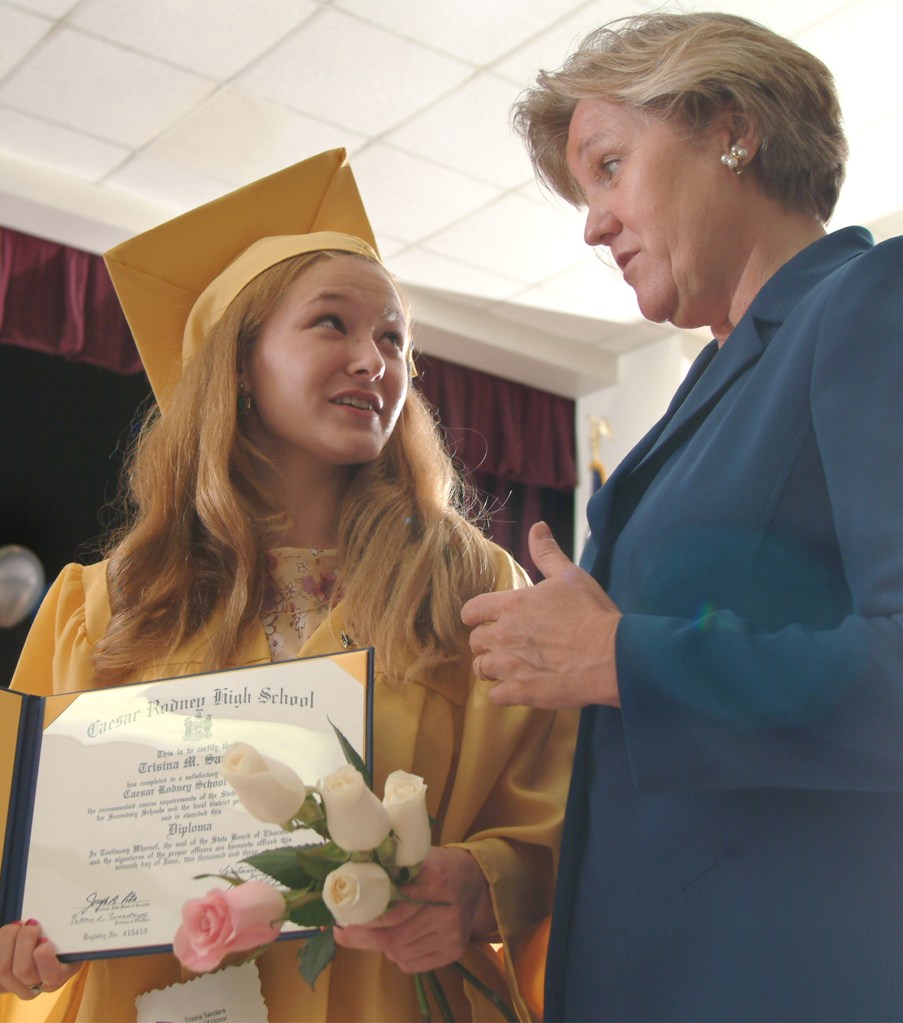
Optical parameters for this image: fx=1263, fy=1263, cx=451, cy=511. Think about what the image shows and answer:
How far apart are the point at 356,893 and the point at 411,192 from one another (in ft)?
15.5

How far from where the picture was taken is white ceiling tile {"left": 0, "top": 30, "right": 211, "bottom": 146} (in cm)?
452

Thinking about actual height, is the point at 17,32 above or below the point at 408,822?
above

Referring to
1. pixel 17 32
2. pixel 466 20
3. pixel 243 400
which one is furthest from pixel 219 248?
pixel 17 32

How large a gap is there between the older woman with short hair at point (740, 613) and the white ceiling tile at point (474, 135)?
3.40 metres

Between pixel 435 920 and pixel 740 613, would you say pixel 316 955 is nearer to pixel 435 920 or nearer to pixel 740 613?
pixel 435 920

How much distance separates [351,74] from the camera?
457 centimetres

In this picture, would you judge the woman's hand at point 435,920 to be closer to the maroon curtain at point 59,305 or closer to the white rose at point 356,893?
the white rose at point 356,893

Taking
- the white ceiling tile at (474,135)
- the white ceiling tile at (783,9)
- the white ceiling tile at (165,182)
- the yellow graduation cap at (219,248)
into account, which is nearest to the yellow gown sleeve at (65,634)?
the yellow graduation cap at (219,248)

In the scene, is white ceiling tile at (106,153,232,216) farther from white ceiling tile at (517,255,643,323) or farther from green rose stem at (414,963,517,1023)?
green rose stem at (414,963,517,1023)

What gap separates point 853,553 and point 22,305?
5230mm

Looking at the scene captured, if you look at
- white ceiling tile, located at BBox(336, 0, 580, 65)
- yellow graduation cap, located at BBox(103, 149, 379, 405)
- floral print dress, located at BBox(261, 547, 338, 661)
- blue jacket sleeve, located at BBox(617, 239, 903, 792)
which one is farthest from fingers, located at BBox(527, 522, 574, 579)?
white ceiling tile, located at BBox(336, 0, 580, 65)

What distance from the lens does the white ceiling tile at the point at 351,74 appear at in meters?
4.35

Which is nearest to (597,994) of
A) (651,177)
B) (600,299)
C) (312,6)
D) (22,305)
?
(651,177)
